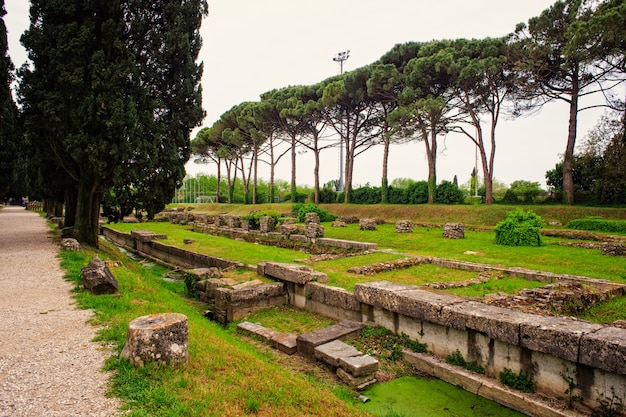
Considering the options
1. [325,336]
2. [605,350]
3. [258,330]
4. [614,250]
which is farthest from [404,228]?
[605,350]

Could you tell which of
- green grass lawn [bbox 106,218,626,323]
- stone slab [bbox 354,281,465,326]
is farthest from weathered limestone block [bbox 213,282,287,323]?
stone slab [bbox 354,281,465,326]

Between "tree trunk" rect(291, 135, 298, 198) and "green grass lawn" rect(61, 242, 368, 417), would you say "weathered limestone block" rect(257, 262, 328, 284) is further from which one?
"tree trunk" rect(291, 135, 298, 198)

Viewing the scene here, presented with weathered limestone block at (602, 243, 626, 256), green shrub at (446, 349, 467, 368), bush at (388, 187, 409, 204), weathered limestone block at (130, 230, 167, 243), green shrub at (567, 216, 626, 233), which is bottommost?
green shrub at (446, 349, 467, 368)

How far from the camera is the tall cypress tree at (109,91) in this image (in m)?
11.1

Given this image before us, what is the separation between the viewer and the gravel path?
2922 millimetres

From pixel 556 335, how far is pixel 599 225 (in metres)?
14.8

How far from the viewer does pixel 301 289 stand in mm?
7809

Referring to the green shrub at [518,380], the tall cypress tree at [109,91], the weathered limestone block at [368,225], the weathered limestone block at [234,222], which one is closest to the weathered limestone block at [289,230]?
the weathered limestone block at [368,225]

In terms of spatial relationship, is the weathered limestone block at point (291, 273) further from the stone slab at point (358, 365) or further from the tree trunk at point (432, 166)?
the tree trunk at point (432, 166)

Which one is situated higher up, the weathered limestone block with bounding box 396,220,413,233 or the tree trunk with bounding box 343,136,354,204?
the tree trunk with bounding box 343,136,354,204

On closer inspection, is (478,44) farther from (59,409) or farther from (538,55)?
(59,409)

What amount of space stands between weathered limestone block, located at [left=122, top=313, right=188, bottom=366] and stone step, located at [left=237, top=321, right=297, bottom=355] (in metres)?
2.27

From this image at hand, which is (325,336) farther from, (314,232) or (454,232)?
(454,232)

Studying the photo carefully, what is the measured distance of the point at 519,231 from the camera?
1247cm
